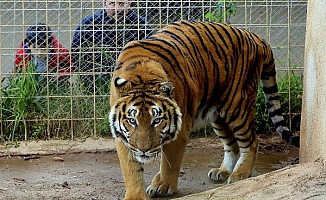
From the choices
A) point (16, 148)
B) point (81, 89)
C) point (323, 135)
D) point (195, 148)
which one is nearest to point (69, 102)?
point (81, 89)

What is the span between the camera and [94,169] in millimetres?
6367

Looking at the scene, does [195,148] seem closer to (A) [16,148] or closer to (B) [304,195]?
(A) [16,148]

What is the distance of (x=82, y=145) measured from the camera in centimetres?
715

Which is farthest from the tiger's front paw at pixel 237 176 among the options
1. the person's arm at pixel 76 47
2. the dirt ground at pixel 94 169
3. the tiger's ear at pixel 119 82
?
the person's arm at pixel 76 47

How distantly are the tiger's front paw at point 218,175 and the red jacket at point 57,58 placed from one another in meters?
2.11

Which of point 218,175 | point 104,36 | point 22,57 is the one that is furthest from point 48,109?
point 218,175

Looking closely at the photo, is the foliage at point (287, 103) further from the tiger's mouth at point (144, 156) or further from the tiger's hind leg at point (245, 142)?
the tiger's mouth at point (144, 156)

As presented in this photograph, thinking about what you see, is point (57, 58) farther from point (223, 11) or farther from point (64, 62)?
point (223, 11)

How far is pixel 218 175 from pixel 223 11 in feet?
6.88

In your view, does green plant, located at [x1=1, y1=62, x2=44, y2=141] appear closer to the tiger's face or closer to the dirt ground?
the dirt ground

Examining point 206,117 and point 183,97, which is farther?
point 206,117

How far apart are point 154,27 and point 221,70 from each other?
6.02 feet

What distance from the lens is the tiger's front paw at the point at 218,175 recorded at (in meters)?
5.92

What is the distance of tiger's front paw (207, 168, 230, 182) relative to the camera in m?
5.92
